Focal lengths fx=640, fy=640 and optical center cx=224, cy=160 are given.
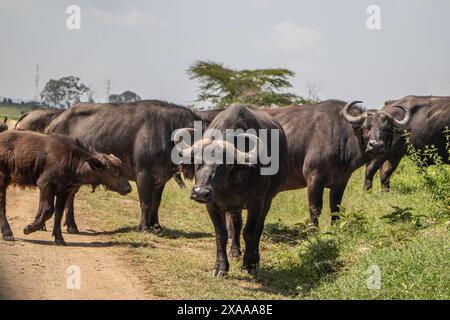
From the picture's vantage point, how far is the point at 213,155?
22.2 feet

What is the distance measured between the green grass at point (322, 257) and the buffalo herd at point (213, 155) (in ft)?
1.45

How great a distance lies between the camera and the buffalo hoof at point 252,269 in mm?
7546

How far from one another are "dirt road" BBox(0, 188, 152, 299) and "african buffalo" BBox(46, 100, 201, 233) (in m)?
1.12

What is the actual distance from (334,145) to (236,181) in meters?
3.17

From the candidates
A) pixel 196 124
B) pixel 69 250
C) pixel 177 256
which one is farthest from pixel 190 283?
pixel 196 124

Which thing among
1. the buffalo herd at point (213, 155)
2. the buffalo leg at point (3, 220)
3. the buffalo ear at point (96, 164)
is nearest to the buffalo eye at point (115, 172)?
the buffalo herd at point (213, 155)

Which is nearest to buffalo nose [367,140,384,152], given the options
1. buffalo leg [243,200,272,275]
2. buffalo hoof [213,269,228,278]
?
buffalo leg [243,200,272,275]

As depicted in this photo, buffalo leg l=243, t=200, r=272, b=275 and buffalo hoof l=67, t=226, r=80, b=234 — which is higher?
buffalo leg l=243, t=200, r=272, b=275

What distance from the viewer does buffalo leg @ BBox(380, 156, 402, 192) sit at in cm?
1347

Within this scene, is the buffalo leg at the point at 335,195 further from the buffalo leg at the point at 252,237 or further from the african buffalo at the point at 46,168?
the african buffalo at the point at 46,168

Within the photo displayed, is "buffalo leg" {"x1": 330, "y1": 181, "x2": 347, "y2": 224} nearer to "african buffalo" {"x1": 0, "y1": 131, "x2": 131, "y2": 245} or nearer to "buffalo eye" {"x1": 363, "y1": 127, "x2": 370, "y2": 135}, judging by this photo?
"buffalo eye" {"x1": 363, "y1": 127, "x2": 370, "y2": 135}

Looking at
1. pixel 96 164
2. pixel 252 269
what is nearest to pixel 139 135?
pixel 96 164

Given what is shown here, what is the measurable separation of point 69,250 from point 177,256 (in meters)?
1.43

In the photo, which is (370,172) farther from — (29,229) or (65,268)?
(65,268)
